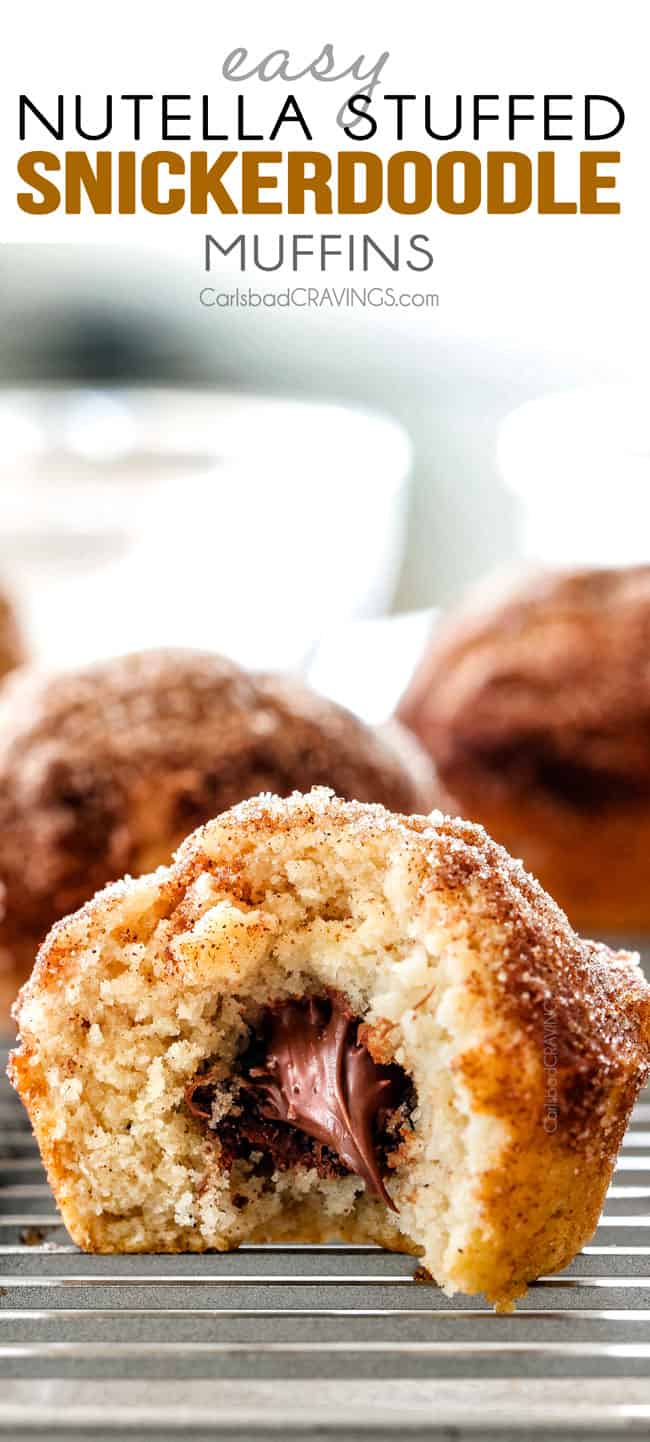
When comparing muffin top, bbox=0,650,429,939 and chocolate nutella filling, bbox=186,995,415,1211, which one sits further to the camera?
muffin top, bbox=0,650,429,939

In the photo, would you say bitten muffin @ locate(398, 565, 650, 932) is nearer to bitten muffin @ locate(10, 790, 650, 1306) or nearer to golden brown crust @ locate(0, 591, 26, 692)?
golden brown crust @ locate(0, 591, 26, 692)

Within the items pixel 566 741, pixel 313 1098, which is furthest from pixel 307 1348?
pixel 566 741

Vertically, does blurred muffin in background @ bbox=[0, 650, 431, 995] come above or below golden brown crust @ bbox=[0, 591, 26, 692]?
above

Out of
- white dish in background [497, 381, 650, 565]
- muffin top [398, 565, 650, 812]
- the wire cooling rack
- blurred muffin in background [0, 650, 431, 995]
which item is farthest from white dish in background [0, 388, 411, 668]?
the wire cooling rack

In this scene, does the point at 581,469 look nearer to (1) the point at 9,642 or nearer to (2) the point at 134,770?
(1) the point at 9,642

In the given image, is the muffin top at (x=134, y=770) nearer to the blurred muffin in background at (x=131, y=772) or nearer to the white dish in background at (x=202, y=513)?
the blurred muffin in background at (x=131, y=772)

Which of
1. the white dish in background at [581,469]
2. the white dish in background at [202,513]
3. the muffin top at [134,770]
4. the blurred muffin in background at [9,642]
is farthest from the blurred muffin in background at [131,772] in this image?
the white dish in background at [202,513]

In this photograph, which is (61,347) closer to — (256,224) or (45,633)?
(45,633)
